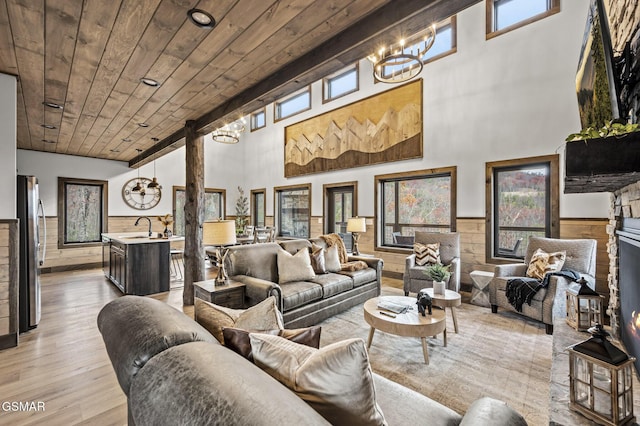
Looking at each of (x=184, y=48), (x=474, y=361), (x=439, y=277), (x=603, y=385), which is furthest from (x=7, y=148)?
(x=603, y=385)

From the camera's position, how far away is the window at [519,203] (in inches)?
162

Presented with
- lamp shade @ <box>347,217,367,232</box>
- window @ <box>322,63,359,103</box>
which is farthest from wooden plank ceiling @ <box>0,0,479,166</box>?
window @ <box>322,63,359,103</box>

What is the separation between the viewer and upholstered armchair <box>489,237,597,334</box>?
10.5 feet

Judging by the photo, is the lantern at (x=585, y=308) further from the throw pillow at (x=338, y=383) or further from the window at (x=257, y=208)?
the window at (x=257, y=208)

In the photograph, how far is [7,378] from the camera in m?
2.35

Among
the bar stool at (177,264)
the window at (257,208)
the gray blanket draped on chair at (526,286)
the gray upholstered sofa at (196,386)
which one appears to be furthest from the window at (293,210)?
the gray upholstered sofa at (196,386)

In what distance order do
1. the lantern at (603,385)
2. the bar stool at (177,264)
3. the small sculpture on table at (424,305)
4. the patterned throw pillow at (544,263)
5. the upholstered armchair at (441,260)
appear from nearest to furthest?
1. the lantern at (603,385)
2. the small sculpture on table at (424,305)
3. the patterned throw pillow at (544,263)
4. the upholstered armchair at (441,260)
5. the bar stool at (177,264)

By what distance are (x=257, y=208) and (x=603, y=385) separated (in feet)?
28.6

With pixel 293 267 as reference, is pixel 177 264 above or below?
below

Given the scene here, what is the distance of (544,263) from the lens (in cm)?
355

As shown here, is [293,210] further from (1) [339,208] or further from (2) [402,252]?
(2) [402,252]

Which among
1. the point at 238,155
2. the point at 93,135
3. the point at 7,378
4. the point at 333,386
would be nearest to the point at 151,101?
the point at 93,135

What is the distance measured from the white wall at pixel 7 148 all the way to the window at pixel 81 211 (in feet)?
15.7

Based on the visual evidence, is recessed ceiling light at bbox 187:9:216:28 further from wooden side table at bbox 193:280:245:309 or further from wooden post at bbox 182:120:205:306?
wooden post at bbox 182:120:205:306
